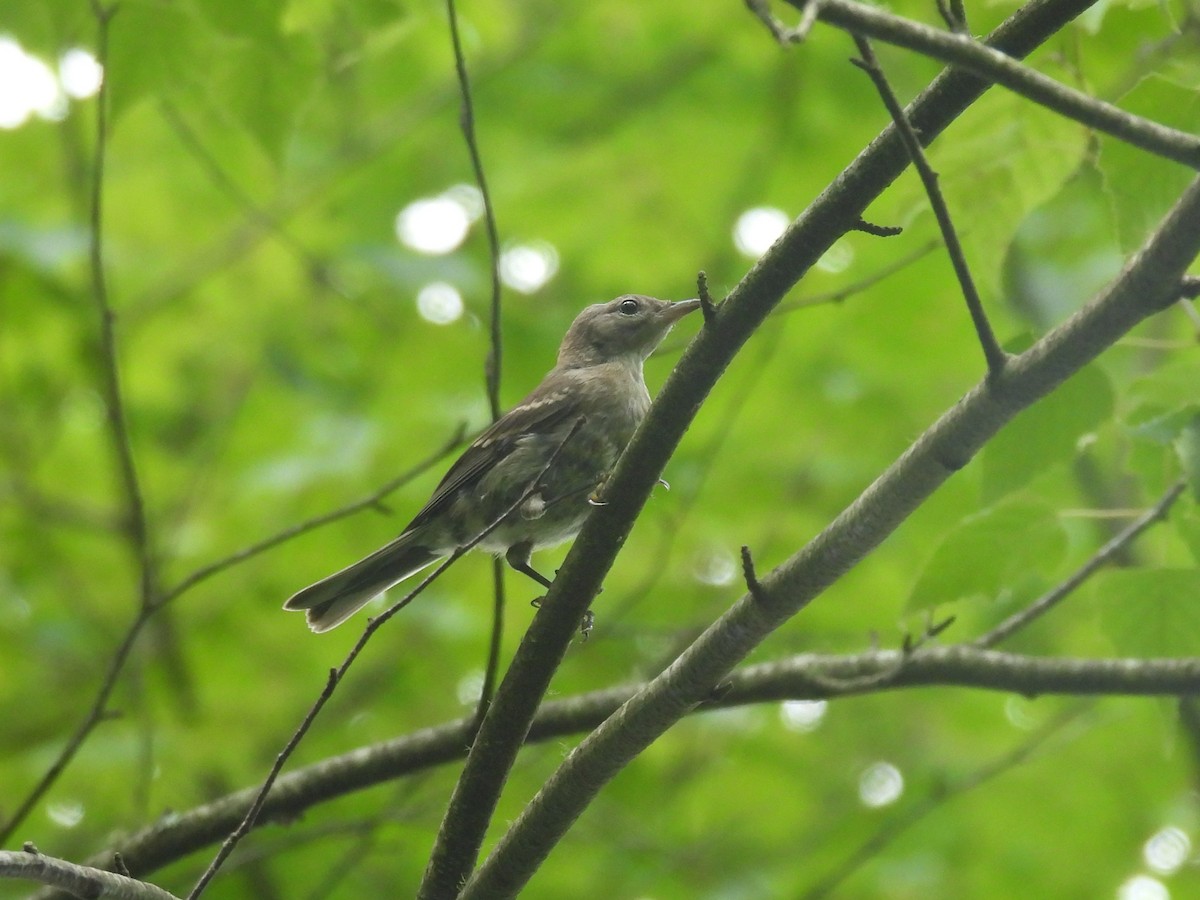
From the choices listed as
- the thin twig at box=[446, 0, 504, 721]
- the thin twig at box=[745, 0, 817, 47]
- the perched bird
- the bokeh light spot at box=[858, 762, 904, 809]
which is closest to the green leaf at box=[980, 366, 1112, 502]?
the thin twig at box=[446, 0, 504, 721]

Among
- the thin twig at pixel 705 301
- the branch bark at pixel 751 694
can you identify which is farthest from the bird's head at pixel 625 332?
the thin twig at pixel 705 301

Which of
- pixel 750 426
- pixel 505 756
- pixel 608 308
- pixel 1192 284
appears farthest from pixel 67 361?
pixel 1192 284

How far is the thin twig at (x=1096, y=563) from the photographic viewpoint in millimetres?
3451

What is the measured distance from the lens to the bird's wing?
17.4 ft

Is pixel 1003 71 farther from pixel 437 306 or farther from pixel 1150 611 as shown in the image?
pixel 437 306

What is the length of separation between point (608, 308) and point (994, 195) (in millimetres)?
2611

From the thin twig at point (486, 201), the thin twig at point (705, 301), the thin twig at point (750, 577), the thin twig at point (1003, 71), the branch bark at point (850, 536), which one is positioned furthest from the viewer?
the thin twig at point (486, 201)

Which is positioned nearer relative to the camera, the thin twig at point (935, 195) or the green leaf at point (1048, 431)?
the thin twig at point (935, 195)

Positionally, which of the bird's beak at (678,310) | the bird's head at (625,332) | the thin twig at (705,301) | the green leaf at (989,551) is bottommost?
the green leaf at (989,551)

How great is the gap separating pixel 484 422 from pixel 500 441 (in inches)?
40.5

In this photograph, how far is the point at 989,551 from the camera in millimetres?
3496

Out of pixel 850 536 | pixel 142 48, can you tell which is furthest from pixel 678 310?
pixel 850 536

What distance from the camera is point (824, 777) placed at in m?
7.45

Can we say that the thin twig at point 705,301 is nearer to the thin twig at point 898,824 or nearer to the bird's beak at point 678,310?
the bird's beak at point 678,310
